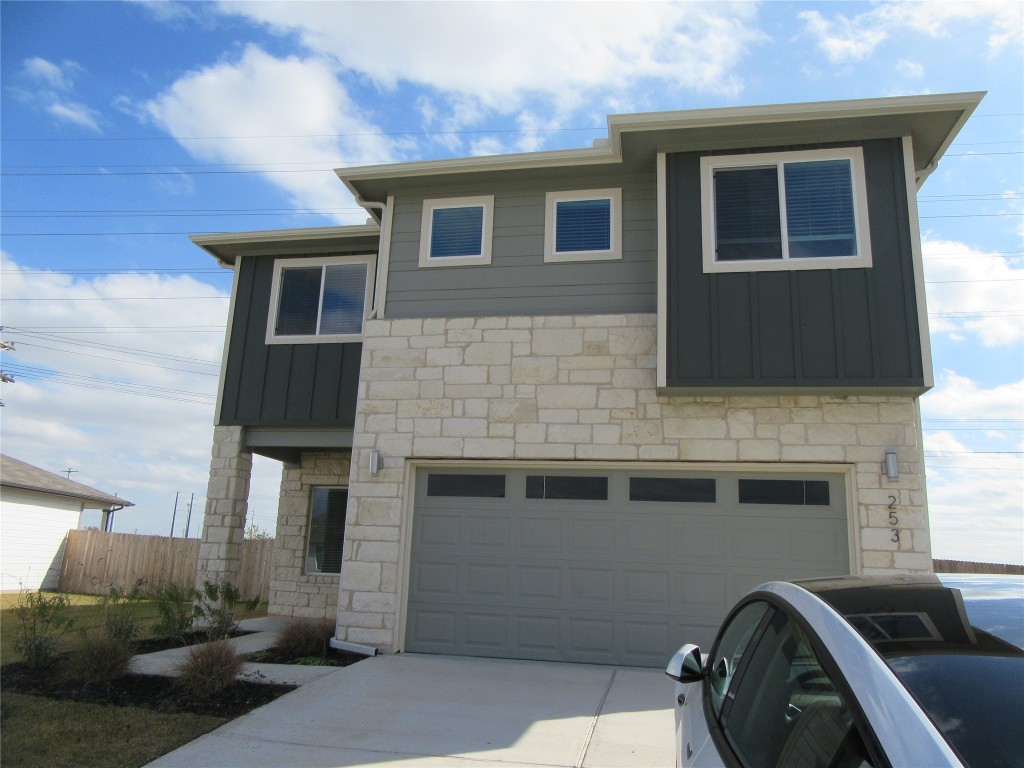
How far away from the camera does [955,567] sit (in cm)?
1232

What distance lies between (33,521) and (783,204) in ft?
66.3

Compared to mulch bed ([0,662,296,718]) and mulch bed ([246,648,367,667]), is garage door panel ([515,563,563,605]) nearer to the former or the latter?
mulch bed ([246,648,367,667])

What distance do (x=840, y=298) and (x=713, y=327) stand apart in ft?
4.45

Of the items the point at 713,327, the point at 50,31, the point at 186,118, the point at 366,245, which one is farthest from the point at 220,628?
the point at 186,118

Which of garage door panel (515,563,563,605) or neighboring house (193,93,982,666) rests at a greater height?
neighboring house (193,93,982,666)

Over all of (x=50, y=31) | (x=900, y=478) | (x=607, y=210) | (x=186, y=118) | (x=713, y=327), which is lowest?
(x=900, y=478)

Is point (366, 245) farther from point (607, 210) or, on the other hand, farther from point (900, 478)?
point (900, 478)

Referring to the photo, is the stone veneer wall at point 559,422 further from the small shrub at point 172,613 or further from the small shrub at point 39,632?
the small shrub at point 39,632

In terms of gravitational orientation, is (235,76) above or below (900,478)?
above

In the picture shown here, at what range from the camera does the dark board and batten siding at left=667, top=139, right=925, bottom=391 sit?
7.75 meters

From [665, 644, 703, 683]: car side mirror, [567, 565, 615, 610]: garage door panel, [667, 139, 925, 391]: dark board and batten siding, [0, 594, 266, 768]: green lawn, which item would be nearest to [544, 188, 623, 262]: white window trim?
[667, 139, 925, 391]: dark board and batten siding

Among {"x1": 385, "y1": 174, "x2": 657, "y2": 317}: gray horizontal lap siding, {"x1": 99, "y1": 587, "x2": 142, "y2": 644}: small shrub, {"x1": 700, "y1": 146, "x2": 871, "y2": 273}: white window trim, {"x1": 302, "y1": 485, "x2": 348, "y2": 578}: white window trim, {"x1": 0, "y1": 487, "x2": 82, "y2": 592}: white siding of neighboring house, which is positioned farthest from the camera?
{"x1": 0, "y1": 487, "x2": 82, "y2": 592}: white siding of neighboring house

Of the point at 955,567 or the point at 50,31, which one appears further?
the point at 955,567

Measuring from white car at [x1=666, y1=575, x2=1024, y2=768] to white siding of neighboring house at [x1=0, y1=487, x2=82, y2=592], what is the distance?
65.9 ft
